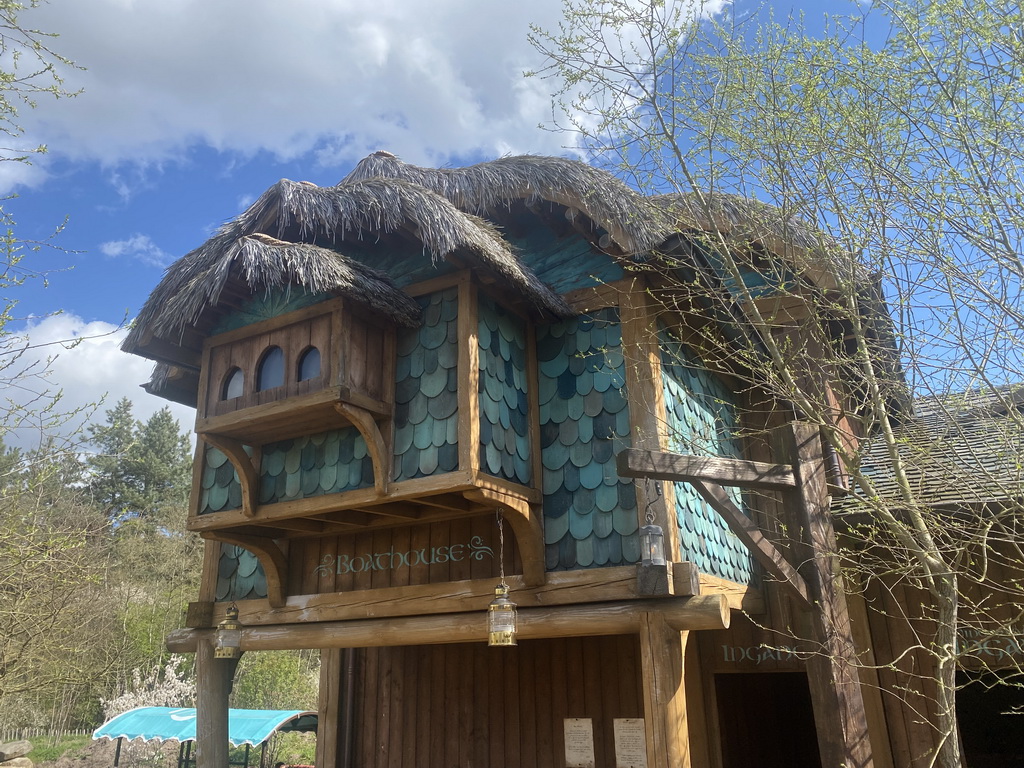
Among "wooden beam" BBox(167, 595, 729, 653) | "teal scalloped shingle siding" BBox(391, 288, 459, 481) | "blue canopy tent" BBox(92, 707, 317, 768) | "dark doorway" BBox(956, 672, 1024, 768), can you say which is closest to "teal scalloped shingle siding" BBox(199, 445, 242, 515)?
"wooden beam" BBox(167, 595, 729, 653)

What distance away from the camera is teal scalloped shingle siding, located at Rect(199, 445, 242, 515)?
553cm

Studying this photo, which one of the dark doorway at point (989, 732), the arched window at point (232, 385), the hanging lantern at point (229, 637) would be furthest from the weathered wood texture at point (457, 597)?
the dark doorway at point (989, 732)

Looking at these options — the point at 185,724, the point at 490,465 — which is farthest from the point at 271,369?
the point at 185,724

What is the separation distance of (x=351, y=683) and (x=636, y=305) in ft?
14.0

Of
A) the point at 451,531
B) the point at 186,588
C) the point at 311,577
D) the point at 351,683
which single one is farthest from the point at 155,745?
the point at 451,531

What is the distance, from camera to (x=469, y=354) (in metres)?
4.73

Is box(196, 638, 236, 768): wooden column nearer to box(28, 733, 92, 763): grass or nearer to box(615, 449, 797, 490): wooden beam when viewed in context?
box(615, 449, 797, 490): wooden beam

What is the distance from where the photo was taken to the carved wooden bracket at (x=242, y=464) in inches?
202

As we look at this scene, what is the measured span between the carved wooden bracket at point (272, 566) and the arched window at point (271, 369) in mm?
1238

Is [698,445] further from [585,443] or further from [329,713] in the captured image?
[329,713]

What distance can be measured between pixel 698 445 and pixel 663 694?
1473 mm

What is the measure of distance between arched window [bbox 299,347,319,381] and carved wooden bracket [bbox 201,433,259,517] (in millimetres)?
718

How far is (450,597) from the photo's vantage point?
5098mm

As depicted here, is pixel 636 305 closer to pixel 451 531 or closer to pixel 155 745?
pixel 451 531
